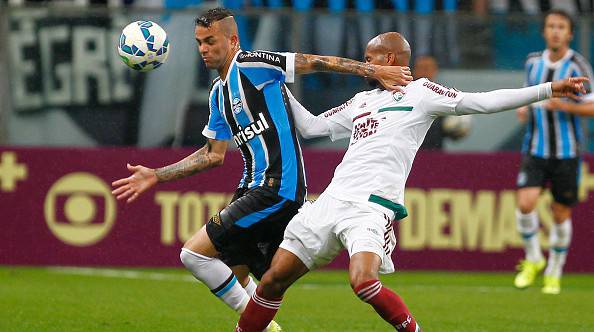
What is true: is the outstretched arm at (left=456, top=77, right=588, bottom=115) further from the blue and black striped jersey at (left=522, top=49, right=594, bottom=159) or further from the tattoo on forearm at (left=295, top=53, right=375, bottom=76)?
the blue and black striped jersey at (left=522, top=49, right=594, bottom=159)

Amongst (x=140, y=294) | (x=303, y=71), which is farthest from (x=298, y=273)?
(x=140, y=294)

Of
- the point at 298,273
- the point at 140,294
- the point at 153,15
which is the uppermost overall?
the point at 153,15

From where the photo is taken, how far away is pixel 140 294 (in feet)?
36.9

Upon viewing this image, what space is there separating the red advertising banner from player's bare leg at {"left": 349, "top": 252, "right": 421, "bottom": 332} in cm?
724

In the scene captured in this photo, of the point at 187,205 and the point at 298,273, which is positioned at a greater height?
the point at 298,273

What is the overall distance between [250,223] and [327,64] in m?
1.12

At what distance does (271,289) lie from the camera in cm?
714

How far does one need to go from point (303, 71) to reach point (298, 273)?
50.6 inches

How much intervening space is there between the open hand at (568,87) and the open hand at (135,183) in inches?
95.4

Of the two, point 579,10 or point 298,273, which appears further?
point 579,10

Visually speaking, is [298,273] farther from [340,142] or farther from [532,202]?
[340,142]

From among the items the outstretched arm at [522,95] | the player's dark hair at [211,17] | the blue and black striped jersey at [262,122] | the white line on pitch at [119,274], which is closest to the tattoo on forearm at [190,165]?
the blue and black striped jersey at [262,122]

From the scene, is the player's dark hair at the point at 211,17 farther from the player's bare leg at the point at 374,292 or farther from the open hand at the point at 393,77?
the player's bare leg at the point at 374,292

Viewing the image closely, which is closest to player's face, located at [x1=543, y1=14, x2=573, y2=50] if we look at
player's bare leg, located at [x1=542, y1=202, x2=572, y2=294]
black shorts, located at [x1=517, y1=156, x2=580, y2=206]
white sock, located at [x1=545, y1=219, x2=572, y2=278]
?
black shorts, located at [x1=517, y1=156, x2=580, y2=206]
